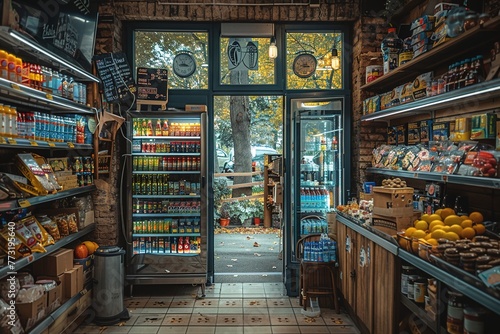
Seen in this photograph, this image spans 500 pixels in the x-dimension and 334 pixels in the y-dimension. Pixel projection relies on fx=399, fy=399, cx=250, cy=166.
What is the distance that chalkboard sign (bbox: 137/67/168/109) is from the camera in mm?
5230

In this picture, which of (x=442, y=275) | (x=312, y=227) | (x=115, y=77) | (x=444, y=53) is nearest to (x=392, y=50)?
(x=444, y=53)

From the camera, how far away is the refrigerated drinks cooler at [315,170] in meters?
5.32

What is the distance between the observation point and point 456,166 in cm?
299

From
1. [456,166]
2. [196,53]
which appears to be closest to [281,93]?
[196,53]

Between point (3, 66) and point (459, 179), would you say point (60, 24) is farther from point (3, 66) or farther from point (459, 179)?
point (459, 179)

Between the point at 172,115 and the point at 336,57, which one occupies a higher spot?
the point at 336,57

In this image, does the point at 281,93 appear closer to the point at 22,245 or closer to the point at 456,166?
the point at 456,166

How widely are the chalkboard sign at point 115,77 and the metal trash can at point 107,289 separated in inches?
76.6

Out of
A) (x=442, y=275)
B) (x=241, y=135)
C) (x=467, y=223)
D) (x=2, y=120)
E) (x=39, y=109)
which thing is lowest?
(x=442, y=275)

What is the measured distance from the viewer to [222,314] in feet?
15.0

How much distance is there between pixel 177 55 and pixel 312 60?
189 centimetres

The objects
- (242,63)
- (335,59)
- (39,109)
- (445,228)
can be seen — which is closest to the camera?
(445,228)

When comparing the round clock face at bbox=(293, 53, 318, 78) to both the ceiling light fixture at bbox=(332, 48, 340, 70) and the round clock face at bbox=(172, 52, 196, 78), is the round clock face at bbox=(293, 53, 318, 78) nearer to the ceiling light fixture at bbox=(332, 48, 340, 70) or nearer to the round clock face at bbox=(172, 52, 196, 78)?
the ceiling light fixture at bbox=(332, 48, 340, 70)

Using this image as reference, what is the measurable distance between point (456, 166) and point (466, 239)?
2.00ft
